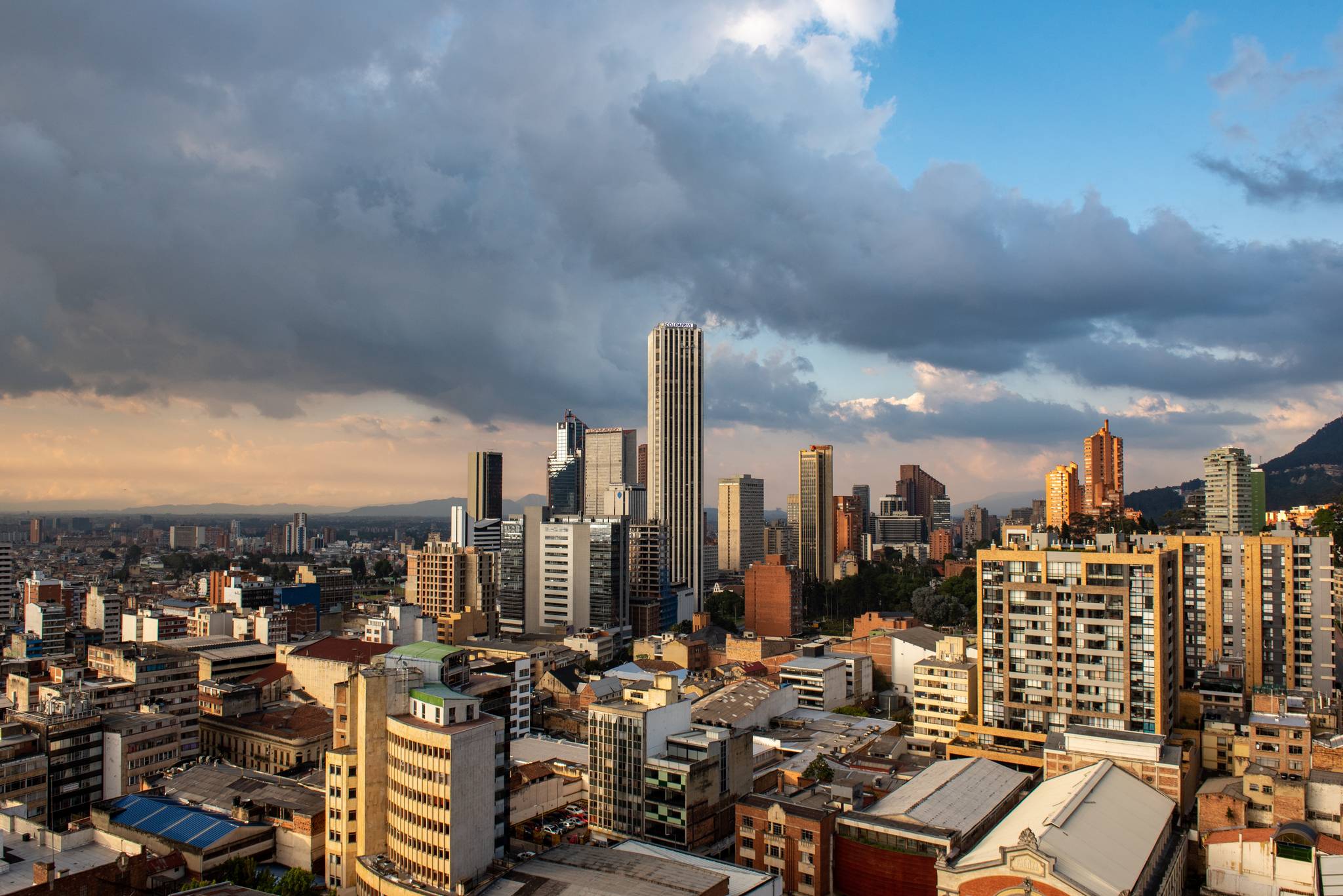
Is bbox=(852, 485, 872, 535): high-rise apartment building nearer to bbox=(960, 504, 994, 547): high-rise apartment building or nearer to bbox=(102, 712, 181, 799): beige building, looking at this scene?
bbox=(960, 504, 994, 547): high-rise apartment building

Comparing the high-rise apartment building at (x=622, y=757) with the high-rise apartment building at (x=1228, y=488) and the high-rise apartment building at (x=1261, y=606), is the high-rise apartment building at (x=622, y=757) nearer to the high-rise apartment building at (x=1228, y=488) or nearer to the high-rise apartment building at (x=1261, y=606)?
the high-rise apartment building at (x=1261, y=606)

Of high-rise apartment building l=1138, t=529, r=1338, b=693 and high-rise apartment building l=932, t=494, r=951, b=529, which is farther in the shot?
high-rise apartment building l=932, t=494, r=951, b=529

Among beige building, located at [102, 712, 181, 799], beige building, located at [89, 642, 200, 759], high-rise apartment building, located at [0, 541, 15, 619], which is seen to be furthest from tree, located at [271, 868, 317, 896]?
high-rise apartment building, located at [0, 541, 15, 619]

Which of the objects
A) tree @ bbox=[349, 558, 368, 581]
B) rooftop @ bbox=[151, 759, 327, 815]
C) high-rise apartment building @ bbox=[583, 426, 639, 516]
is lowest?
tree @ bbox=[349, 558, 368, 581]

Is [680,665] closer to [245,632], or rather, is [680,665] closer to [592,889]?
[245,632]

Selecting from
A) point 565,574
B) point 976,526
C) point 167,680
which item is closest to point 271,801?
point 167,680

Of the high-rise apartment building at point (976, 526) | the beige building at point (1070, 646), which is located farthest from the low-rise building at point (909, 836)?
the high-rise apartment building at point (976, 526)
